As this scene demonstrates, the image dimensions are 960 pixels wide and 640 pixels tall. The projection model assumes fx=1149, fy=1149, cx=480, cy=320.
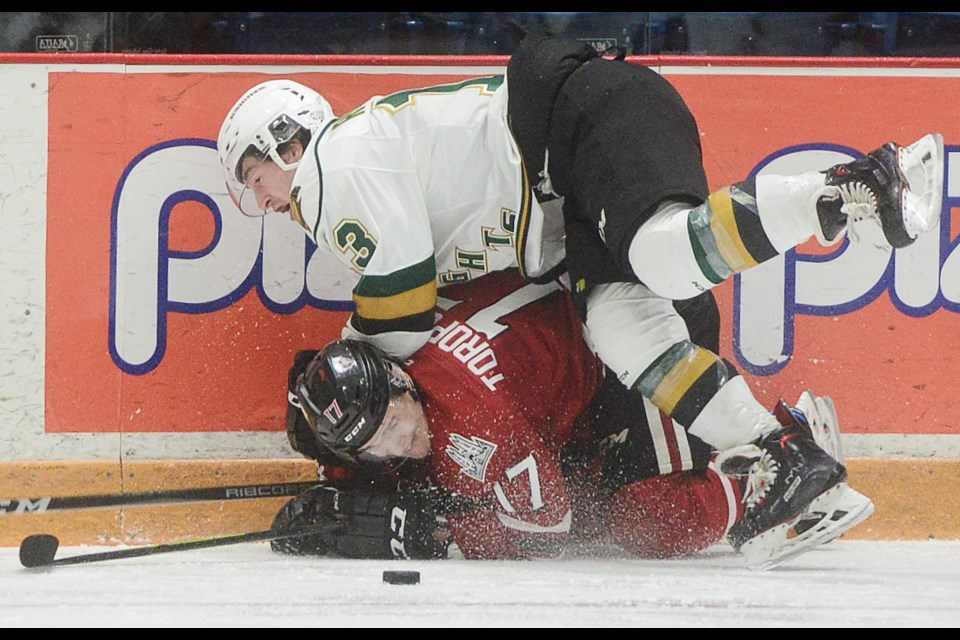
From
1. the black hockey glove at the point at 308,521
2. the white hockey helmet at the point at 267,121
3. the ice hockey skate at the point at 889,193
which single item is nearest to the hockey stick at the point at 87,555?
the black hockey glove at the point at 308,521

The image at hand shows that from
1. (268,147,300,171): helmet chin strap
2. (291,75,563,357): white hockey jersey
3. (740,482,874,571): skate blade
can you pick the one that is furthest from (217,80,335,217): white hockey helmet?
(740,482,874,571): skate blade

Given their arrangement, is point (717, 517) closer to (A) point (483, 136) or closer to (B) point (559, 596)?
(B) point (559, 596)

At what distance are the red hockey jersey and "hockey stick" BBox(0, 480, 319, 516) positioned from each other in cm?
40

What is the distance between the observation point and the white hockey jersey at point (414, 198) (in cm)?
245

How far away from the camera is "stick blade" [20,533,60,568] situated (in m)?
2.47

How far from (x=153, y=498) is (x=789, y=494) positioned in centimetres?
150

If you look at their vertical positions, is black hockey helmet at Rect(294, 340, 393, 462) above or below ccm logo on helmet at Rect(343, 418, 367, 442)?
above

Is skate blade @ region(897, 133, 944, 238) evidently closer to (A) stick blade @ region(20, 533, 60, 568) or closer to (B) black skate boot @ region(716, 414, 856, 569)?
(B) black skate boot @ region(716, 414, 856, 569)

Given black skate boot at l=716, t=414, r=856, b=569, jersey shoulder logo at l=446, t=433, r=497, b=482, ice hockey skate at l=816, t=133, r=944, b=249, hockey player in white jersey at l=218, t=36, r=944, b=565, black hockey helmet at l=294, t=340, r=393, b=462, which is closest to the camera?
ice hockey skate at l=816, t=133, r=944, b=249

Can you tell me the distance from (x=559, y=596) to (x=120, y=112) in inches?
68.7

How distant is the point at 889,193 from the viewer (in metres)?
1.85

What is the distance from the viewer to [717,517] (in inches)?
102

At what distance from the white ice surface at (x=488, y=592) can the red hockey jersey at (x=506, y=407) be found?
0.09 m

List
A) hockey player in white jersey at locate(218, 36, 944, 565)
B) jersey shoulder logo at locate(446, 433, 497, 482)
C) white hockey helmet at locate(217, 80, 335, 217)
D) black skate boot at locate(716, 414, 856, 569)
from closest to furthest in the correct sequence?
hockey player in white jersey at locate(218, 36, 944, 565) < black skate boot at locate(716, 414, 856, 569) < jersey shoulder logo at locate(446, 433, 497, 482) < white hockey helmet at locate(217, 80, 335, 217)
